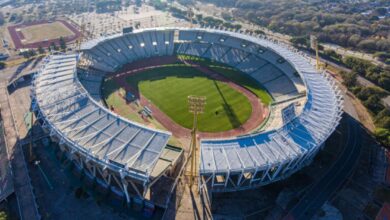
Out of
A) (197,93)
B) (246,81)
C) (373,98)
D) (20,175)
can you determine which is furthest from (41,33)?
(373,98)

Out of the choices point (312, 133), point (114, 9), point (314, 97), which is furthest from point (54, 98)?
point (114, 9)

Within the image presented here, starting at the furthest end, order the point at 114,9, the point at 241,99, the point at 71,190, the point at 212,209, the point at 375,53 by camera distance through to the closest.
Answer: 1. the point at 114,9
2. the point at 375,53
3. the point at 241,99
4. the point at 71,190
5. the point at 212,209

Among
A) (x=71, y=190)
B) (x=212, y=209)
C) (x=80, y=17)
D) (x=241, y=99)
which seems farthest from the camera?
(x=80, y=17)

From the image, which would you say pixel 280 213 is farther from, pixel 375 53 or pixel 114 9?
pixel 114 9

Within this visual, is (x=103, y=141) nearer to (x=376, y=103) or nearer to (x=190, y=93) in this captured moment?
(x=190, y=93)

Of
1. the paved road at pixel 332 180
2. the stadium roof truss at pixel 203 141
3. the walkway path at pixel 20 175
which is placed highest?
the stadium roof truss at pixel 203 141

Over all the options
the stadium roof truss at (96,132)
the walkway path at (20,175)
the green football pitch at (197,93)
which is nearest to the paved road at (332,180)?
the green football pitch at (197,93)

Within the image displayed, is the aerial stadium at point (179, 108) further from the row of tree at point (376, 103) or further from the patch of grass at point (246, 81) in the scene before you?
the row of tree at point (376, 103)

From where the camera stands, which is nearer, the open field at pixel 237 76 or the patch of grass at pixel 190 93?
the patch of grass at pixel 190 93
